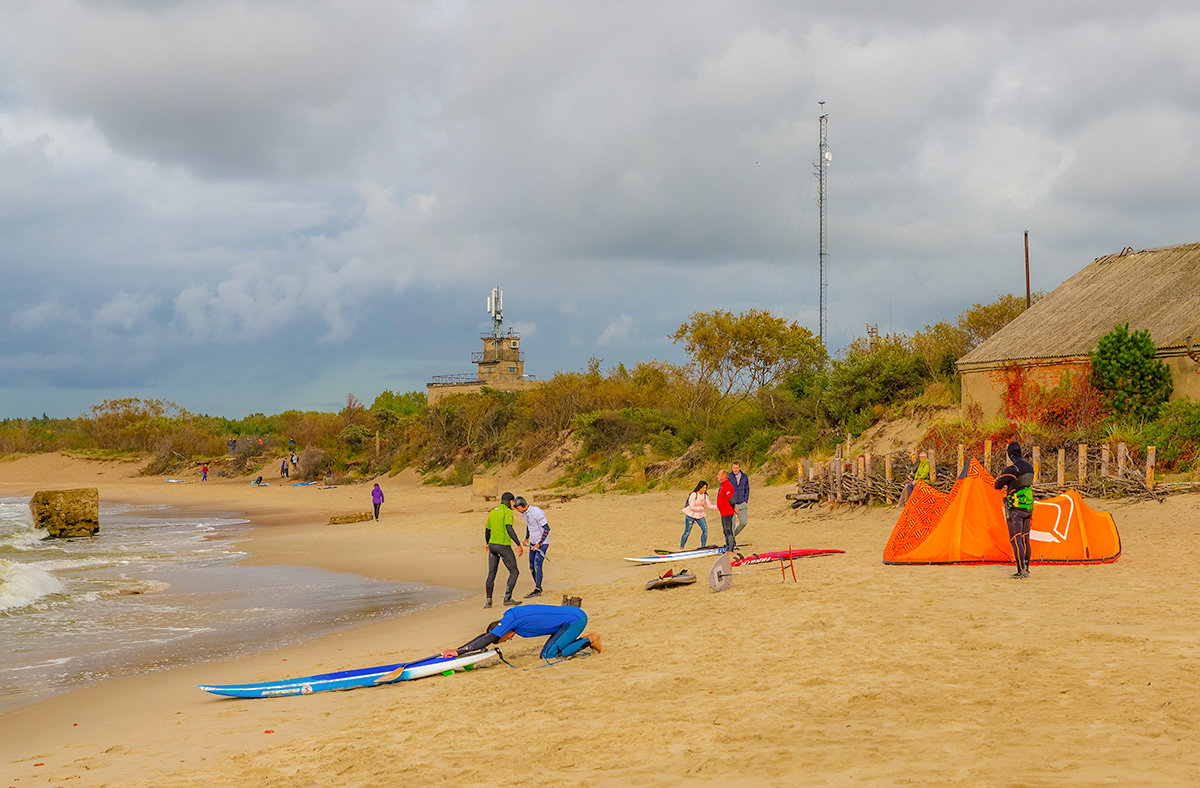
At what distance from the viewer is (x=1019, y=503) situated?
37.6ft

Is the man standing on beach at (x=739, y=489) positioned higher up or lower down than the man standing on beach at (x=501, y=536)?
higher up

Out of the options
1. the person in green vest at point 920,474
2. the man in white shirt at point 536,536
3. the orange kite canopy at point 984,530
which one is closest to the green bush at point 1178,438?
the person in green vest at point 920,474

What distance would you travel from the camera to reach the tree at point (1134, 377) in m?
21.7

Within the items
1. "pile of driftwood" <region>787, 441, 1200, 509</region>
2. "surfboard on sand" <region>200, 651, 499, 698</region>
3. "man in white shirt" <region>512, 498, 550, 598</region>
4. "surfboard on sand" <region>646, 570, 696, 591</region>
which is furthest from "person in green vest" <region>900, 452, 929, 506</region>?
"surfboard on sand" <region>200, 651, 499, 698</region>

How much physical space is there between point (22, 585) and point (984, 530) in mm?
16063

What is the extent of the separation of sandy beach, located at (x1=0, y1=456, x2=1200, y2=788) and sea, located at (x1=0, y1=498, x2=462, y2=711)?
0.87 m

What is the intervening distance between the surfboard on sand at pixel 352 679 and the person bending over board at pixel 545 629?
0.12 m

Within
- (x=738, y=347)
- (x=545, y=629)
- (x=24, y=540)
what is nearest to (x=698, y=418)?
(x=738, y=347)

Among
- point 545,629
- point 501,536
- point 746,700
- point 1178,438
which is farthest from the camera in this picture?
point 1178,438

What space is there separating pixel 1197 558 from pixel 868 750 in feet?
31.3

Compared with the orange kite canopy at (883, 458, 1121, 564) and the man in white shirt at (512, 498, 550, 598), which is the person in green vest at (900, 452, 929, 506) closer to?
the orange kite canopy at (883, 458, 1121, 564)

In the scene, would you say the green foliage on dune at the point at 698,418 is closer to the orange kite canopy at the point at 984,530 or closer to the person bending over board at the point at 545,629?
the orange kite canopy at the point at 984,530

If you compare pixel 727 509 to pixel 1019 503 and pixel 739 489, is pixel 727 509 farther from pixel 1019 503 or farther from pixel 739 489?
pixel 1019 503

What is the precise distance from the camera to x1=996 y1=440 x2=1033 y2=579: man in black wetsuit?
443 inches
